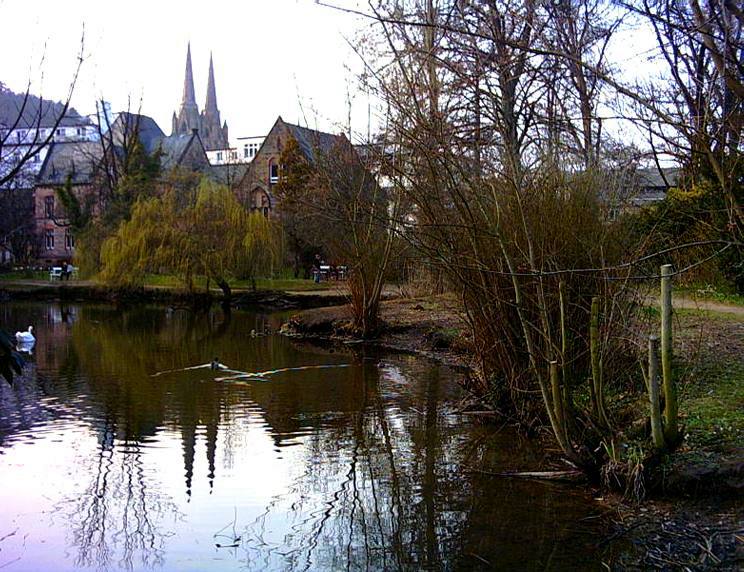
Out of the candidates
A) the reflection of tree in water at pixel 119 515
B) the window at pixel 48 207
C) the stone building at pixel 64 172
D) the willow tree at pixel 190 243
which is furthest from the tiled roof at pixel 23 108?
the window at pixel 48 207

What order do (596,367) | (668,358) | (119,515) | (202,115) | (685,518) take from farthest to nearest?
(202,115), (119,515), (596,367), (668,358), (685,518)

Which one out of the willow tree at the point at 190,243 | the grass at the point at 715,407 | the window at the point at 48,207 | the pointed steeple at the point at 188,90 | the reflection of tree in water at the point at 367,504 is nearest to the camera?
the reflection of tree in water at the point at 367,504

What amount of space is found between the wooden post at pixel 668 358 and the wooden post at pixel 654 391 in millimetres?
59

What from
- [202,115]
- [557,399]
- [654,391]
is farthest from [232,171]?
[654,391]

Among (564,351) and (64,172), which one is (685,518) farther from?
(64,172)

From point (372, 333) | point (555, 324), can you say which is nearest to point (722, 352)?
point (555, 324)

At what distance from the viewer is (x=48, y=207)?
176ft

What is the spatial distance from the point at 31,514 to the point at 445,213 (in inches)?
170

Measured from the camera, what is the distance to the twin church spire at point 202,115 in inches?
3617

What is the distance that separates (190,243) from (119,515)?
73.7 ft

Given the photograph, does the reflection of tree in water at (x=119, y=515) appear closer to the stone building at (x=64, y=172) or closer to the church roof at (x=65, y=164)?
the stone building at (x=64, y=172)

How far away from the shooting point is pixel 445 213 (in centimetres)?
748

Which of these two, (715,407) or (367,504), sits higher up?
(715,407)

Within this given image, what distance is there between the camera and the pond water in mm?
5223
